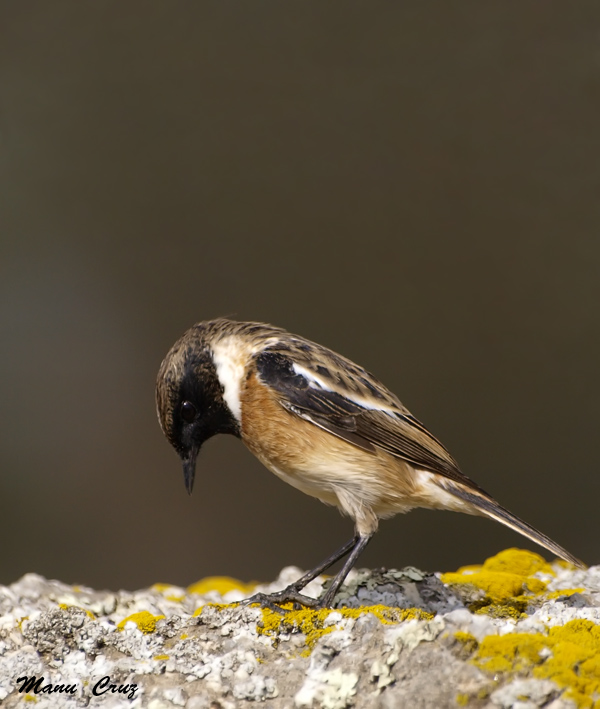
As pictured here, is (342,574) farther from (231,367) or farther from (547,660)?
(547,660)

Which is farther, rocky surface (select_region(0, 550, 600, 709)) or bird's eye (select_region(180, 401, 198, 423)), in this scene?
bird's eye (select_region(180, 401, 198, 423))

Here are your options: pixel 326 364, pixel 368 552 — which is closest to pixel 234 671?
pixel 326 364

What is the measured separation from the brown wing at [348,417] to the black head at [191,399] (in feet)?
1.03

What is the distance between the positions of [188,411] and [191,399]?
0.09 m

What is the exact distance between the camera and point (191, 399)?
426 cm

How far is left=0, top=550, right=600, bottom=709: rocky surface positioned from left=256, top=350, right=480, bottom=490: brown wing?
71 cm

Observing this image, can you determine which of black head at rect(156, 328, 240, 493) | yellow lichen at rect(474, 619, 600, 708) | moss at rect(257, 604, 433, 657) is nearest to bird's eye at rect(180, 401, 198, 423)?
black head at rect(156, 328, 240, 493)

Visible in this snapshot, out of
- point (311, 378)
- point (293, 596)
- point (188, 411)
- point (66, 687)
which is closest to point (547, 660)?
point (293, 596)

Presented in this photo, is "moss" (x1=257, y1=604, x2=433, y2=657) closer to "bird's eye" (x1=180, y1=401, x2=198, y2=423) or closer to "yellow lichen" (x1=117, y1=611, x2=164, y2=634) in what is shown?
"yellow lichen" (x1=117, y1=611, x2=164, y2=634)

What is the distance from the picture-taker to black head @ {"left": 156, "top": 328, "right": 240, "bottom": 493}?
4.22 m

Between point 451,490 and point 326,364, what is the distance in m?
0.95

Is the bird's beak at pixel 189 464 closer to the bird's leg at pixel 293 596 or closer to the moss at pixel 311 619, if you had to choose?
the bird's leg at pixel 293 596

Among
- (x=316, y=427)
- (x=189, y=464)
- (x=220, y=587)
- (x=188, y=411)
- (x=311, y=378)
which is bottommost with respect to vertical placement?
(x=220, y=587)

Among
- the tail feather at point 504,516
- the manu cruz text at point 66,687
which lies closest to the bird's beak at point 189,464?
the tail feather at point 504,516
